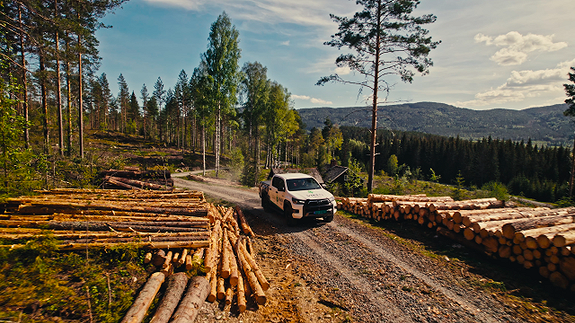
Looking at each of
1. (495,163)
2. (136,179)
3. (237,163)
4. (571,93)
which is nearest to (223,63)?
(237,163)

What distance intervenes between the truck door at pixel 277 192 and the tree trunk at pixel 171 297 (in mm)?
6094

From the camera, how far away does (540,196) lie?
49750 mm

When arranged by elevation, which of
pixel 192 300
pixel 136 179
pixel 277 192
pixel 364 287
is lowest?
pixel 364 287

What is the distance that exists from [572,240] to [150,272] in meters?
8.86

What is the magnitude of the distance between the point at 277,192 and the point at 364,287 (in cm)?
628

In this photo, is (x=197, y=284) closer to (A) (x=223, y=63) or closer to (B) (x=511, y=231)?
(B) (x=511, y=231)

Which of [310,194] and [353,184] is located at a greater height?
[310,194]

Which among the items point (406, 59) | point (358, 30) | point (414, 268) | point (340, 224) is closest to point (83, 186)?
point (340, 224)

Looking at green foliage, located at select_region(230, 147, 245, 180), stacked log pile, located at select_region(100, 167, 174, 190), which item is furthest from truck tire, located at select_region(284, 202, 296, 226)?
green foliage, located at select_region(230, 147, 245, 180)

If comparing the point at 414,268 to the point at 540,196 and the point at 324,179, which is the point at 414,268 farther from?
the point at 540,196

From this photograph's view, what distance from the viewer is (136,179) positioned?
44.7 ft

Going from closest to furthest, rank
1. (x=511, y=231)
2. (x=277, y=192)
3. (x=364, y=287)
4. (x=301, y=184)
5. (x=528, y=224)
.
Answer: (x=364, y=287), (x=511, y=231), (x=528, y=224), (x=301, y=184), (x=277, y=192)

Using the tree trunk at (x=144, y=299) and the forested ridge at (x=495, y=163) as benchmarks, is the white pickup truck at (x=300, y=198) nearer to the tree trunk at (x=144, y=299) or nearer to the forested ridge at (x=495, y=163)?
the tree trunk at (x=144, y=299)

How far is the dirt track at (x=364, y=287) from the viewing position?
468cm
